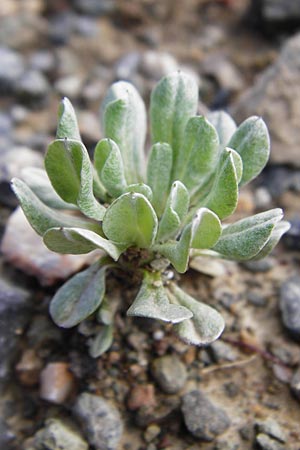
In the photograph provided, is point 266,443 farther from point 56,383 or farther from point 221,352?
point 56,383

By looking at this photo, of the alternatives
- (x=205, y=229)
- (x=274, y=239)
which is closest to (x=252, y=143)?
(x=274, y=239)

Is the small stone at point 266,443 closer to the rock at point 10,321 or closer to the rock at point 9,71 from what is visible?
the rock at point 10,321

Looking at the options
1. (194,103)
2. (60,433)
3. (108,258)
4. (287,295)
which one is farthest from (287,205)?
(60,433)

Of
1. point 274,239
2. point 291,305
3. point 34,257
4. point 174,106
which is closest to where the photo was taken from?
point 274,239

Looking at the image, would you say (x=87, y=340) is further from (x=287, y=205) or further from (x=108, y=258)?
(x=287, y=205)

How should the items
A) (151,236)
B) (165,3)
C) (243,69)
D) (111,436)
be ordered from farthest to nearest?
1. (165,3)
2. (243,69)
3. (111,436)
4. (151,236)
